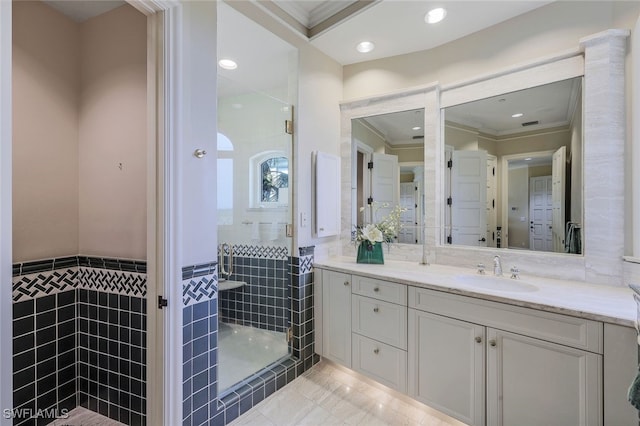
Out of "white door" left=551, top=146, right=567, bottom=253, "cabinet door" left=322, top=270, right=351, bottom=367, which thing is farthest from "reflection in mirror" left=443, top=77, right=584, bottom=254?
"cabinet door" left=322, top=270, right=351, bottom=367

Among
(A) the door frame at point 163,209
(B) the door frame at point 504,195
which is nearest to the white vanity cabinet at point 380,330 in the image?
(B) the door frame at point 504,195

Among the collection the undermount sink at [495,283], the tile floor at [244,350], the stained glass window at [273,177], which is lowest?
the tile floor at [244,350]

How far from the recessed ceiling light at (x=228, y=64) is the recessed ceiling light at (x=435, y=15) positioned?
158 cm

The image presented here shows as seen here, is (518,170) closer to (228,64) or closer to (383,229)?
(383,229)

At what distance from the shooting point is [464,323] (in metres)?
1.61

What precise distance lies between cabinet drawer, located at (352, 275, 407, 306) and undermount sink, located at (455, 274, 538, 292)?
0.37m

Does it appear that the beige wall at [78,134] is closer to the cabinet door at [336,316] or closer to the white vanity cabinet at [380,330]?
the cabinet door at [336,316]

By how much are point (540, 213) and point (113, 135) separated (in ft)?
9.30

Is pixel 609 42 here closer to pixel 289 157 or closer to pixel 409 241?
pixel 409 241

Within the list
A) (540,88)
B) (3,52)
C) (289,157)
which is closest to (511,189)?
(540,88)

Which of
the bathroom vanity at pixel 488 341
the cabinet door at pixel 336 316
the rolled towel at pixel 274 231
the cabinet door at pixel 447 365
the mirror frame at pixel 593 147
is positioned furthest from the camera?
the rolled towel at pixel 274 231

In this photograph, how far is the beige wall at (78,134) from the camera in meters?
1.69

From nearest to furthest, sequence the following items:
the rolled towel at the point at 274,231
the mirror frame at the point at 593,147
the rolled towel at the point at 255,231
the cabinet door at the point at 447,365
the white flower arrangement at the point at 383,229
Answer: the cabinet door at the point at 447,365 → the mirror frame at the point at 593,147 → the white flower arrangement at the point at 383,229 → the rolled towel at the point at 274,231 → the rolled towel at the point at 255,231

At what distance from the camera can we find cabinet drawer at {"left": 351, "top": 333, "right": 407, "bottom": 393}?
6.15ft
